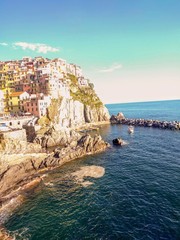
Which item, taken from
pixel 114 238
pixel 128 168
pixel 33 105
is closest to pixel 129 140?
pixel 128 168

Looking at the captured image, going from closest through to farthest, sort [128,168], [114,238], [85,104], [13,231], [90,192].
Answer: [114,238]
[13,231]
[90,192]
[128,168]
[85,104]

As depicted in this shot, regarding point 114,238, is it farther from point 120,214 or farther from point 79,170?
point 79,170

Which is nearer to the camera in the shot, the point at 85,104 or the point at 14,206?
the point at 14,206

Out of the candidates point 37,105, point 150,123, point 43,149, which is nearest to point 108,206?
point 43,149

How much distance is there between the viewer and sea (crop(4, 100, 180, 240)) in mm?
27969

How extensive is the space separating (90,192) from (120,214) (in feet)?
31.1

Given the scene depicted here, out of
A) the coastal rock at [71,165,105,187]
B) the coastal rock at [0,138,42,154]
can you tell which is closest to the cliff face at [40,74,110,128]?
the coastal rock at [0,138,42,154]

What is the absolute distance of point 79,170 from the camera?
5222 cm

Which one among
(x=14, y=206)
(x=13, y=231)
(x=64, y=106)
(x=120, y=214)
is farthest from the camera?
(x=64, y=106)

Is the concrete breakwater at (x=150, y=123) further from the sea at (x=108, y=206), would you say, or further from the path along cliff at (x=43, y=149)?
the sea at (x=108, y=206)

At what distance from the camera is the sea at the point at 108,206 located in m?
28.0

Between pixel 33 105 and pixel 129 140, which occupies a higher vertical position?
pixel 33 105

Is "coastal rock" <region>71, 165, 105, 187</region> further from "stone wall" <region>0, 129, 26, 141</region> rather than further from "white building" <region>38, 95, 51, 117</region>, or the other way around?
"white building" <region>38, 95, 51, 117</region>

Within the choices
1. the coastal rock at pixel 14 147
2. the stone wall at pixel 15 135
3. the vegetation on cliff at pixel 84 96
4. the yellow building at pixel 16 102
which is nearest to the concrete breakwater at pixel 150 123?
the vegetation on cliff at pixel 84 96
